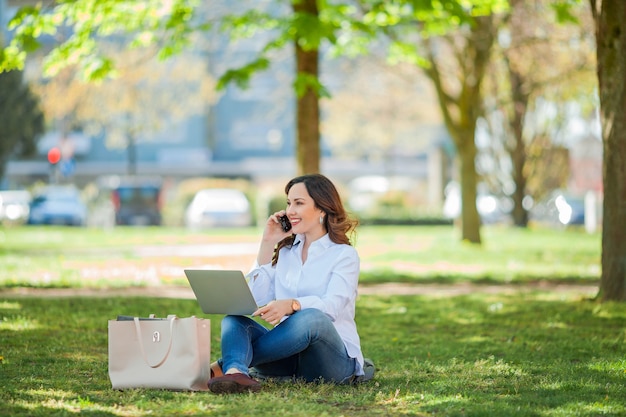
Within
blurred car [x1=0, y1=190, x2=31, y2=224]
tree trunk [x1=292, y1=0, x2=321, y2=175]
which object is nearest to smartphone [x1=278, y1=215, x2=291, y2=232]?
tree trunk [x1=292, y1=0, x2=321, y2=175]

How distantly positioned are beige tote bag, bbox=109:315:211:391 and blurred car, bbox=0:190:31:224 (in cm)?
3295

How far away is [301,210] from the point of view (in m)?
6.81

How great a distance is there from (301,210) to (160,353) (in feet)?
3.94

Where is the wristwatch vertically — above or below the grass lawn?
above

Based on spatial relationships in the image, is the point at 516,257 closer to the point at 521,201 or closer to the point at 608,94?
the point at 608,94

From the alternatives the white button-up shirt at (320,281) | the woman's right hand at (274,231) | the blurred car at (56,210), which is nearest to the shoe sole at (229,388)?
the white button-up shirt at (320,281)

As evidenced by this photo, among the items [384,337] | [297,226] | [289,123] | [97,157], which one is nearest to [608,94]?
[384,337]

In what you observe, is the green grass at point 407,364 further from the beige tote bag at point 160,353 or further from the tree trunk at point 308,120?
the tree trunk at point 308,120

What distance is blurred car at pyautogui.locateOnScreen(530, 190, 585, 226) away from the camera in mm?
45875

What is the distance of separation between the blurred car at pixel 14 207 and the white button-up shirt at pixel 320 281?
32746 mm

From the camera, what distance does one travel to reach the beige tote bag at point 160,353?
6.38 meters

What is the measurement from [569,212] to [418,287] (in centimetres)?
3185

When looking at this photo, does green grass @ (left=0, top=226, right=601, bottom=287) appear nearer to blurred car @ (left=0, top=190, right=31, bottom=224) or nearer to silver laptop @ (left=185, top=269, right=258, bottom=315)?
silver laptop @ (left=185, top=269, right=258, bottom=315)

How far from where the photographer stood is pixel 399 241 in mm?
27641
